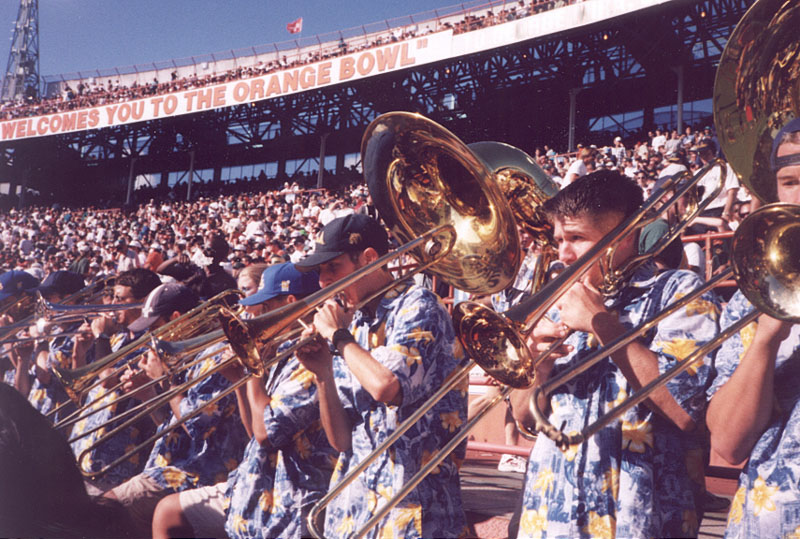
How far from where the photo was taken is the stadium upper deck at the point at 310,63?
50.8 ft

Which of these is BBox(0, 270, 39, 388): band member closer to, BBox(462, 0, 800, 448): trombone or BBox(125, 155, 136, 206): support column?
BBox(462, 0, 800, 448): trombone

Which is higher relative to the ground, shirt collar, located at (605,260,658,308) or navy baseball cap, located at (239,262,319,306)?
A: navy baseball cap, located at (239,262,319,306)

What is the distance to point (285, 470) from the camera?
252 centimetres

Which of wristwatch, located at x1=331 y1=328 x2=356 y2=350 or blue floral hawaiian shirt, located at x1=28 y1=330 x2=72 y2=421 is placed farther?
blue floral hawaiian shirt, located at x1=28 y1=330 x2=72 y2=421

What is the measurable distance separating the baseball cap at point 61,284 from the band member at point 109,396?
80 centimetres

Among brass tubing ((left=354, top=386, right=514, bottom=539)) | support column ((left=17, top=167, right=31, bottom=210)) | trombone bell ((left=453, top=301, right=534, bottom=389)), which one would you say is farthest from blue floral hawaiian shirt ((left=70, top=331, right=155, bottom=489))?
support column ((left=17, top=167, right=31, bottom=210))

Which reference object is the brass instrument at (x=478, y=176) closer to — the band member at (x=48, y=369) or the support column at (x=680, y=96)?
the band member at (x=48, y=369)

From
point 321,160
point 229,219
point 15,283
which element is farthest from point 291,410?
point 321,160

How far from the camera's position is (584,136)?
19438mm

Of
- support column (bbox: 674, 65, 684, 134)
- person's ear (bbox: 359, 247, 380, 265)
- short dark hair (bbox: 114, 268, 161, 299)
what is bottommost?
person's ear (bbox: 359, 247, 380, 265)

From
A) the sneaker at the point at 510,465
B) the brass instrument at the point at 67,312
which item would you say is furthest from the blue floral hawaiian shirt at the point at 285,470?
the brass instrument at the point at 67,312

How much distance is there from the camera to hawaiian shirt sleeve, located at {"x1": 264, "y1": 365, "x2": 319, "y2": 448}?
2.49 metres

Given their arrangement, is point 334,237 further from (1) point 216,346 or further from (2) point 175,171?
(2) point 175,171

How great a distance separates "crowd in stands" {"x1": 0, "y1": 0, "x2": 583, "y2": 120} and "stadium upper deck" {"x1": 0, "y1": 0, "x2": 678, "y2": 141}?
3 centimetres
